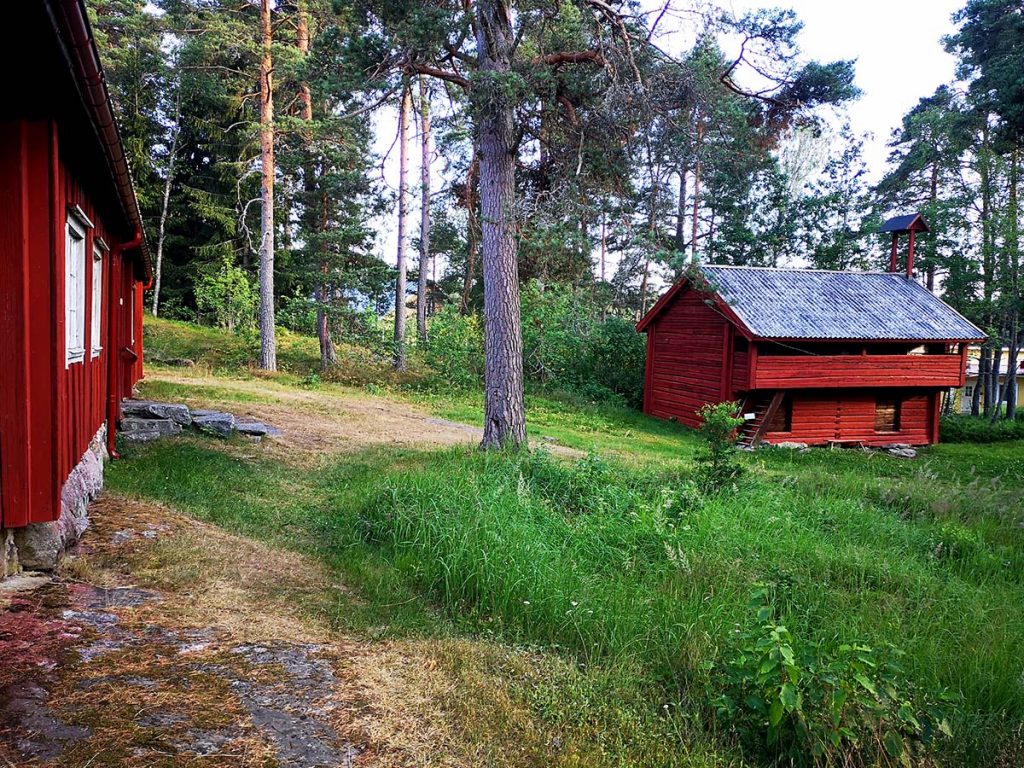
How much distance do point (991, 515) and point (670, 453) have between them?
686 centimetres

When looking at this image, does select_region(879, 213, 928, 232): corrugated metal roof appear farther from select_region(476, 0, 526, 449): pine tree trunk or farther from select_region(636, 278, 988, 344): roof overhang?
select_region(476, 0, 526, 449): pine tree trunk

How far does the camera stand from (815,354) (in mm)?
18453

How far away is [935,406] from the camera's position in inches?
836

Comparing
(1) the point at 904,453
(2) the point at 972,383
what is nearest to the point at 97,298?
(1) the point at 904,453

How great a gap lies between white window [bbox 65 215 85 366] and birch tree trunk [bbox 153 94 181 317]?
21571mm

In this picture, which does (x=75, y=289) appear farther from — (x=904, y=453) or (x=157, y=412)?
(x=904, y=453)

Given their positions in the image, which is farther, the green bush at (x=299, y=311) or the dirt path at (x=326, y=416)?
the green bush at (x=299, y=311)

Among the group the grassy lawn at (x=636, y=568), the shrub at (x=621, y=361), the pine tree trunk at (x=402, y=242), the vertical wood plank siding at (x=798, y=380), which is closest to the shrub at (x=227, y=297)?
the pine tree trunk at (x=402, y=242)

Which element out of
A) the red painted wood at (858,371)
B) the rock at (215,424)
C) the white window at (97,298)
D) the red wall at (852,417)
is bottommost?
the red wall at (852,417)

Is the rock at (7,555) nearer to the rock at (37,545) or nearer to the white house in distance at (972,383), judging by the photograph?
the rock at (37,545)

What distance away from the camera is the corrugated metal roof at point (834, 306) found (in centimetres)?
1817

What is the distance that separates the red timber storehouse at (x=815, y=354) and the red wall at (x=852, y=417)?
3cm

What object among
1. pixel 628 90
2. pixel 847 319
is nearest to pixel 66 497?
pixel 628 90

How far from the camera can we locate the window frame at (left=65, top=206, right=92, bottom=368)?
5.09m
